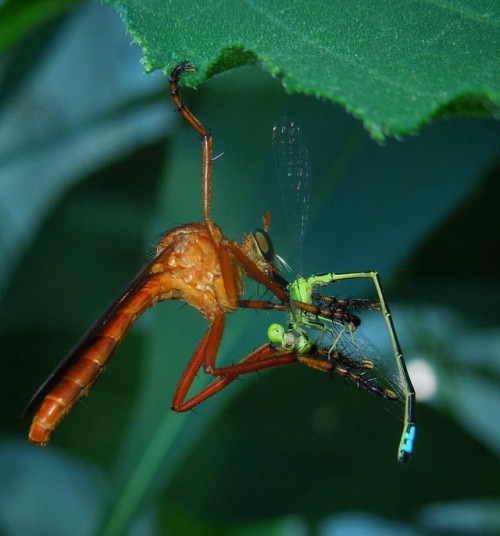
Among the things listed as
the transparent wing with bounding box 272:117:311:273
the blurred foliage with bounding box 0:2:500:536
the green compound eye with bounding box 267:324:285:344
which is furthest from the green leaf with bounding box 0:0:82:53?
the green compound eye with bounding box 267:324:285:344

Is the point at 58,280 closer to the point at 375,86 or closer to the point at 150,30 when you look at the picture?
the point at 150,30

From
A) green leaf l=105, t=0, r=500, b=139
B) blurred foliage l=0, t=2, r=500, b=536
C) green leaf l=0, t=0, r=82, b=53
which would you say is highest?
green leaf l=0, t=0, r=82, b=53

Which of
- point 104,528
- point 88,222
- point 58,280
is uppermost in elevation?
point 88,222

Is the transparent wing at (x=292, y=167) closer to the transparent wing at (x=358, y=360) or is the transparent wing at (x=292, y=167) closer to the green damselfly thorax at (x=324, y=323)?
the green damselfly thorax at (x=324, y=323)

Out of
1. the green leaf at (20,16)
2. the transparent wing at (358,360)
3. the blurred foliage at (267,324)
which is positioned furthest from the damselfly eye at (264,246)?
the green leaf at (20,16)

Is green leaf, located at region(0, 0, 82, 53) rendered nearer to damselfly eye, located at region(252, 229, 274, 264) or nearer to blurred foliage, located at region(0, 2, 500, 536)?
blurred foliage, located at region(0, 2, 500, 536)

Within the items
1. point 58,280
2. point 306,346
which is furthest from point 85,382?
point 58,280
